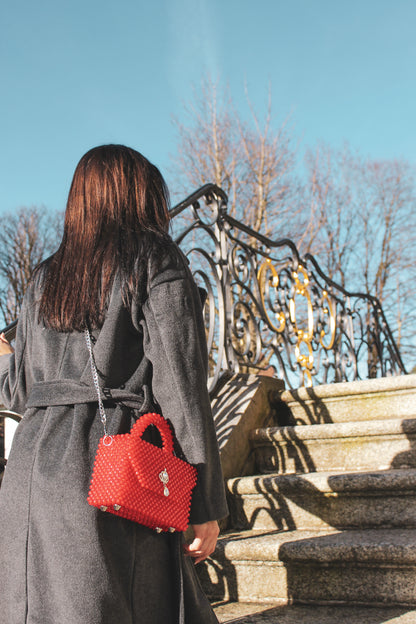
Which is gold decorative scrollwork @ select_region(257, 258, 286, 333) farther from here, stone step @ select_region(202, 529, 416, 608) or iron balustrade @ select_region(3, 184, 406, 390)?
stone step @ select_region(202, 529, 416, 608)

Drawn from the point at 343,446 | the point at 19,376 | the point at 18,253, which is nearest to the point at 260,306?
the point at 343,446

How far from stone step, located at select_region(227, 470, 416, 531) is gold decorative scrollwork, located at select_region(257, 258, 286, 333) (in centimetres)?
171

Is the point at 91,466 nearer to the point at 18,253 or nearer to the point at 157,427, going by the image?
the point at 157,427

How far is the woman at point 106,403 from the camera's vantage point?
1.18 m

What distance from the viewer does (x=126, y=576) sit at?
1209 millimetres

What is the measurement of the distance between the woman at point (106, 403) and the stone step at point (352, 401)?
2189 mm

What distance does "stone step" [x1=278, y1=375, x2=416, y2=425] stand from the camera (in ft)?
10.9

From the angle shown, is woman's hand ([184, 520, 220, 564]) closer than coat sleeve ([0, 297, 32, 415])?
Yes

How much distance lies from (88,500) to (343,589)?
1.43 m

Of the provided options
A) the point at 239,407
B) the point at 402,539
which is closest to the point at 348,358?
the point at 239,407

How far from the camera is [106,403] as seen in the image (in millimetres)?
1323

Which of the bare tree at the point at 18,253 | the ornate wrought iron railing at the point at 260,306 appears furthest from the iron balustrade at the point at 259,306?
the bare tree at the point at 18,253

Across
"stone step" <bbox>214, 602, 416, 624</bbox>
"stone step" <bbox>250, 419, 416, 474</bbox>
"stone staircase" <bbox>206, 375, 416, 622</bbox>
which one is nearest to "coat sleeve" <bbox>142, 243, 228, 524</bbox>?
"stone step" <bbox>214, 602, 416, 624</bbox>

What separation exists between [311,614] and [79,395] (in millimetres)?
1347
